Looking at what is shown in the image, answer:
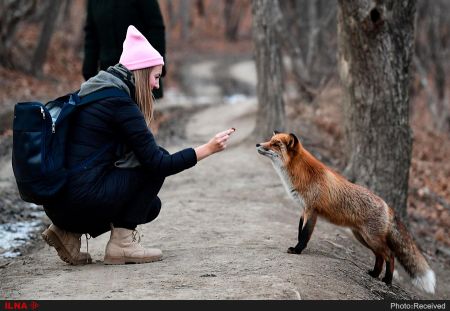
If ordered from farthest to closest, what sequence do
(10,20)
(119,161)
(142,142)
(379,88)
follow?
1. (10,20)
2. (379,88)
3. (119,161)
4. (142,142)

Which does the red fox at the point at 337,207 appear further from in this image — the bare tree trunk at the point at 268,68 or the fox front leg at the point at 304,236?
the bare tree trunk at the point at 268,68

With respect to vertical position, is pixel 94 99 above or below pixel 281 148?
above

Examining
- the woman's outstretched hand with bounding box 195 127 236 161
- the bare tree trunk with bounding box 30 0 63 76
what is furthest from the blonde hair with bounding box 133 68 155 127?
the bare tree trunk with bounding box 30 0 63 76

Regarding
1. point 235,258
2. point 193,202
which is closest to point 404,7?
point 193,202

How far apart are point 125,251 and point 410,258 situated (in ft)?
8.23

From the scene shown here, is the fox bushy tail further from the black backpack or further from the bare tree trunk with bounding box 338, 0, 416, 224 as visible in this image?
the black backpack

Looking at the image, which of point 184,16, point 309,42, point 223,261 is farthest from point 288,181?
point 184,16

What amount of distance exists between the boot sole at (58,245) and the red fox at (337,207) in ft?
5.90

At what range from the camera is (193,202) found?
28.8 ft

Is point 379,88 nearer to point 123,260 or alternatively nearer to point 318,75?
point 123,260

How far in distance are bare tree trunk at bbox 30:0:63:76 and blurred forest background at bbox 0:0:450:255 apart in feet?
0.10

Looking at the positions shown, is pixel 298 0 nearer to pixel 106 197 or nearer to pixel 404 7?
pixel 404 7

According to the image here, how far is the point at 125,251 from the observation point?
583 cm

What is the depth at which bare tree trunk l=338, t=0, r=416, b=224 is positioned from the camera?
8453 millimetres
